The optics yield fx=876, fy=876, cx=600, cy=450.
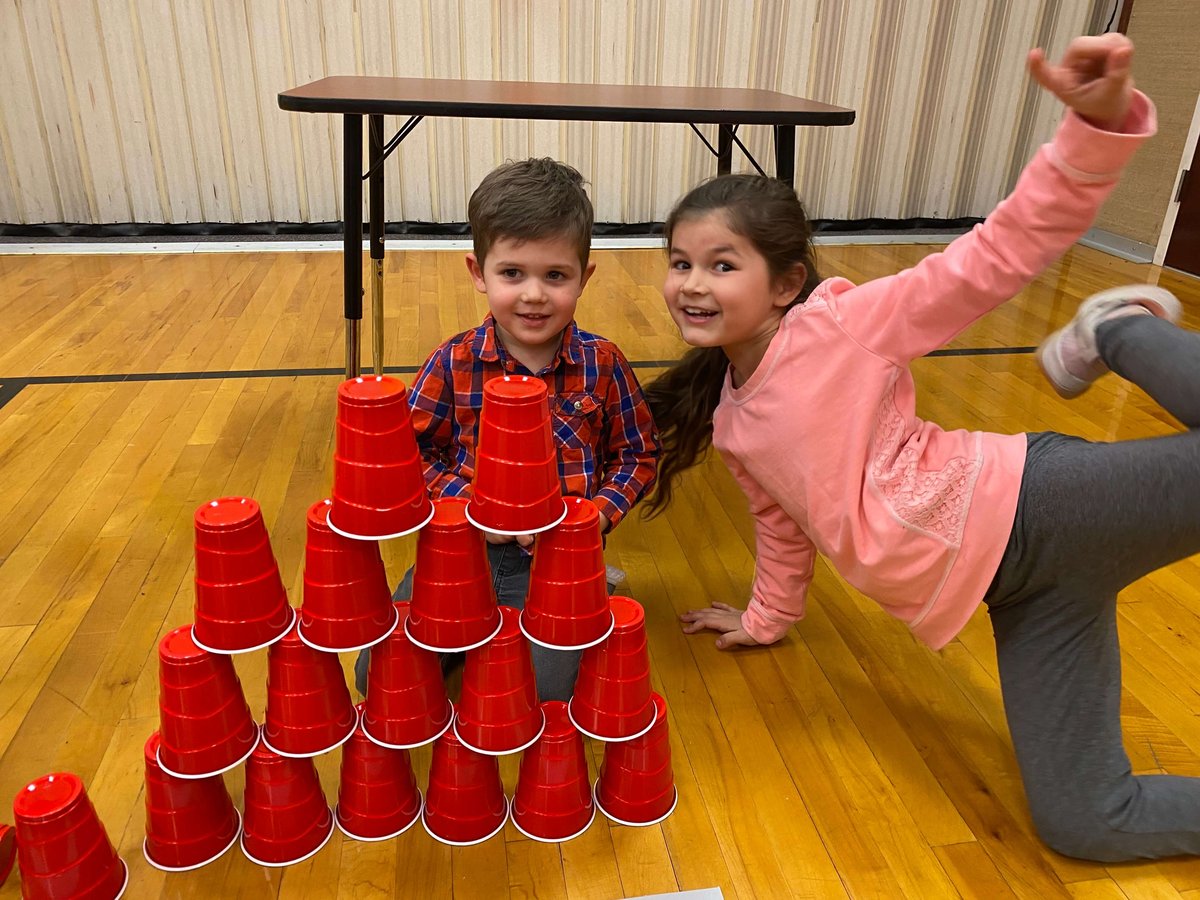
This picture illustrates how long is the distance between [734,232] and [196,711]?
2.72ft

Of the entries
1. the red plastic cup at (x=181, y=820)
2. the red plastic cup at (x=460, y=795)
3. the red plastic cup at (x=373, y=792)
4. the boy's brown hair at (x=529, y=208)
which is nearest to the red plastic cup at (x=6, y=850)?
the red plastic cup at (x=181, y=820)

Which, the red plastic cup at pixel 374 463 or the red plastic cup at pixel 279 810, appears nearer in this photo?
the red plastic cup at pixel 374 463

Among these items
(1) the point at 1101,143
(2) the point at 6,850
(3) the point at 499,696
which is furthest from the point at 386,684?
(1) the point at 1101,143

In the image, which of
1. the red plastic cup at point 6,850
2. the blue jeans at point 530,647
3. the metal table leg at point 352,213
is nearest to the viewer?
the red plastic cup at point 6,850

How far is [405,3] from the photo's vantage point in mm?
3420

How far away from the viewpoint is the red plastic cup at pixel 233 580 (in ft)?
2.87

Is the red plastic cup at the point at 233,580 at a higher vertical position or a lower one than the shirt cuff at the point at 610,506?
higher

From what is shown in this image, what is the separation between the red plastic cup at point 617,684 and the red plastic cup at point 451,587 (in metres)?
0.13

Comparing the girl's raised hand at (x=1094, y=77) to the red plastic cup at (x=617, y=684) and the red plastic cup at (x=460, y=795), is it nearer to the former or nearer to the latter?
the red plastic cup at (x=617, y=684)

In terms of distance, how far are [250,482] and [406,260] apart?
→ 1.88 meters

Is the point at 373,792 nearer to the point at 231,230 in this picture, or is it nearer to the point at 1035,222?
the point at 1035,222

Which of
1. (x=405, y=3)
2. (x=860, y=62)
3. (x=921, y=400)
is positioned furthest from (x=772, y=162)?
(x=921, y=400)

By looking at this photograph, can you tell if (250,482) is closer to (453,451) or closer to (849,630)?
(453,451)

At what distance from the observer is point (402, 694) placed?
979 mm
